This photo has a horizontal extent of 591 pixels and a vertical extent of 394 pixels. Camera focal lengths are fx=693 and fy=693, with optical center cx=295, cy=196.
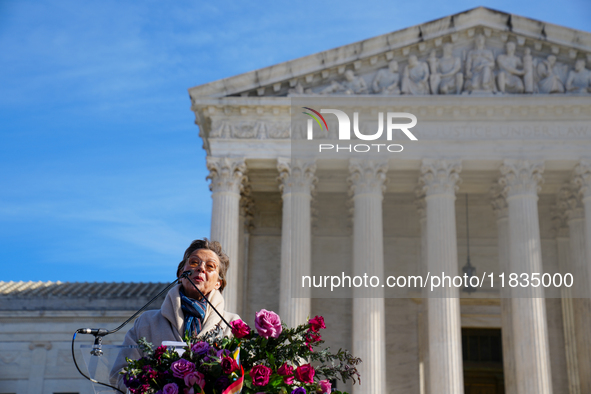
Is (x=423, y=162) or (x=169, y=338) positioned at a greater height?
(x=423, y=162)

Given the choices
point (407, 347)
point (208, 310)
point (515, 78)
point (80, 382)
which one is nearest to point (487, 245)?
point (407, 347)

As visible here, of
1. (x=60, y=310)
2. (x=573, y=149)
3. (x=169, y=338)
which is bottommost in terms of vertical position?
(x=169, y=338)

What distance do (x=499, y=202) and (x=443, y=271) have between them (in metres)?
4.94

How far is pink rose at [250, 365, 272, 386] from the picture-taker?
4.64m

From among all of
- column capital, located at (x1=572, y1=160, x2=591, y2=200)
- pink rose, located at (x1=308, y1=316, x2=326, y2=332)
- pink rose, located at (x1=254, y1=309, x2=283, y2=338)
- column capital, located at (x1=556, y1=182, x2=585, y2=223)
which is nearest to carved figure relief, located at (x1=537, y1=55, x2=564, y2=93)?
column capital, located at (x1=572, y1=160, x2=591, y2=200)

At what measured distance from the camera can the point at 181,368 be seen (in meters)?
4.63

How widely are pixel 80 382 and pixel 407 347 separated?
14.9m

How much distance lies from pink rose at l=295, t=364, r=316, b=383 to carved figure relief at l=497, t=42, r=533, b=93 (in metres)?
24.0

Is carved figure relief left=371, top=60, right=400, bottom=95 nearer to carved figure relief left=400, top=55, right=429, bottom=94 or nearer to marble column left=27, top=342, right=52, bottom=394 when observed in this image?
carved figure relief left=400, top=55, right=429, bottom=94

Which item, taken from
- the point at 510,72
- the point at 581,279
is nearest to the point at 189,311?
the point at 510,72

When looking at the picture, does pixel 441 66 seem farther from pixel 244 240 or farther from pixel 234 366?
pixel 234 366

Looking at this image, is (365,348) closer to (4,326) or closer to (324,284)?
(324,284)

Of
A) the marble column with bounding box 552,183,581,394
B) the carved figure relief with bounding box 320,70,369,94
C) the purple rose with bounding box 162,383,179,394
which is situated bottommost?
the purple rose with bounding box 162,383,179,394

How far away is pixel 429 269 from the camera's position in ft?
84.4
